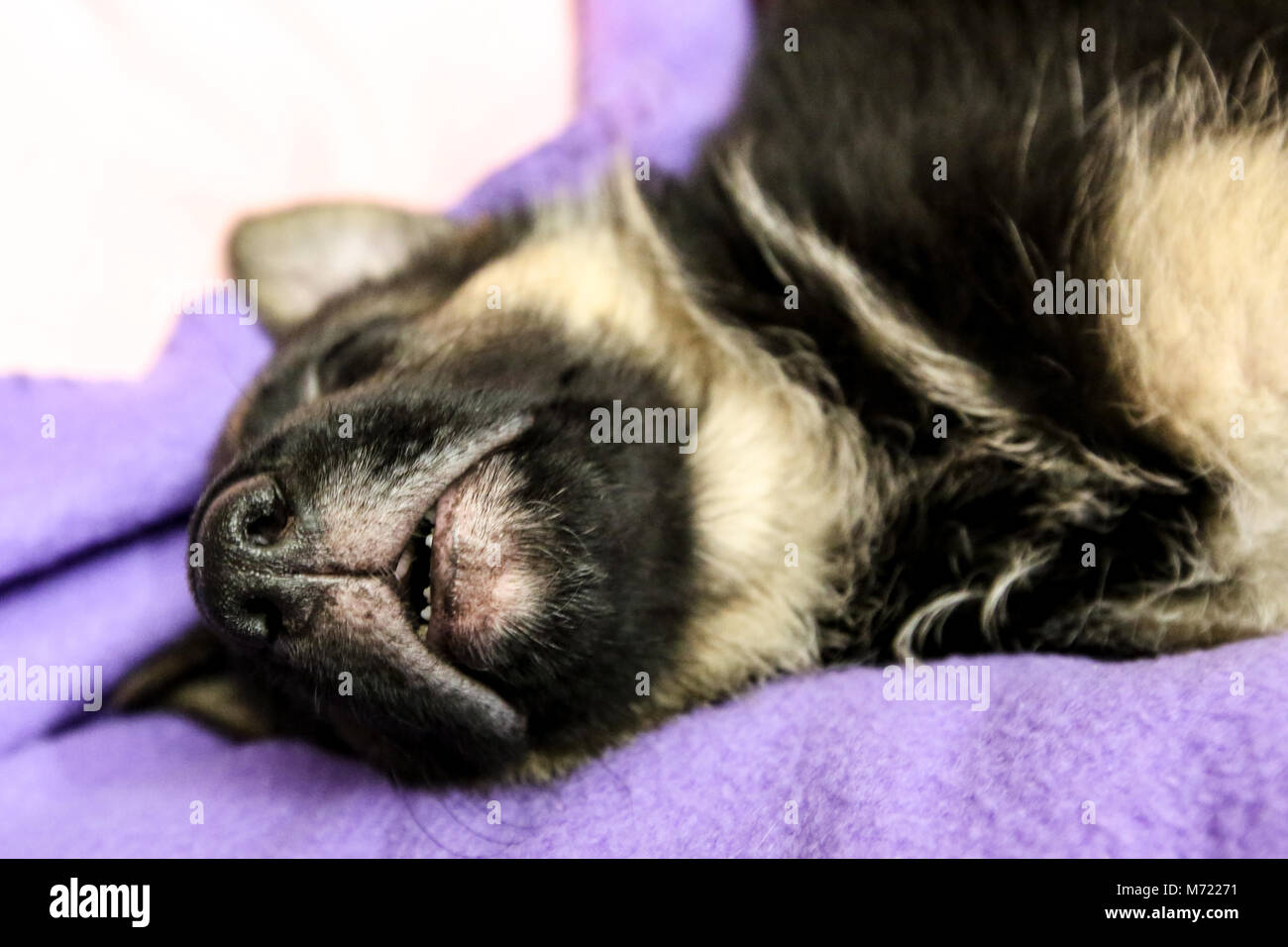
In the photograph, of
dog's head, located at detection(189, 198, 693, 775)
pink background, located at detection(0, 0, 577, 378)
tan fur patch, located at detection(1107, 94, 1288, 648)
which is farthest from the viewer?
pink background, located at detection(0, 0, 577, 378)

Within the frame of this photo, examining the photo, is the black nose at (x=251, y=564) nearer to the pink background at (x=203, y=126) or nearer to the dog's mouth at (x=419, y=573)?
the dog's mouth at (x=419, y=573)

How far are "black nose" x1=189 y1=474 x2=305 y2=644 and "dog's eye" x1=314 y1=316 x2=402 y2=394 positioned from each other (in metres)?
0.39

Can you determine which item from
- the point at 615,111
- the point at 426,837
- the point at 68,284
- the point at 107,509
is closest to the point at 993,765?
the point at 426,837

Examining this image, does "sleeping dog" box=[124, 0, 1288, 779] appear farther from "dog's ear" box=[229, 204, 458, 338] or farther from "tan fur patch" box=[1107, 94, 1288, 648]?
"dog's ear" box=[229, 204, 458, 338]

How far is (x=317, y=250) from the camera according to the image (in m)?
2.16

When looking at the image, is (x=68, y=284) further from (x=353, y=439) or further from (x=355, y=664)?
(x=355, y=664)

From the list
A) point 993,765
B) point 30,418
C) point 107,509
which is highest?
point 30,418

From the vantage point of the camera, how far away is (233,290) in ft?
7.41

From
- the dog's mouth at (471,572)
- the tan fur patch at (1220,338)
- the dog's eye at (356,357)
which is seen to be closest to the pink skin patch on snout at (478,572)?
the dog's mouth at (471,572)

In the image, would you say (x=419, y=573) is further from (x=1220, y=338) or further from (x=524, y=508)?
(x=1220, y=338)

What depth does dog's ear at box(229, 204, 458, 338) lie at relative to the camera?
2150 mm

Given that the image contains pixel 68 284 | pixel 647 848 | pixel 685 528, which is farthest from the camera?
pixel 68 284

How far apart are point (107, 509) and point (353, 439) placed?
0.88 metres

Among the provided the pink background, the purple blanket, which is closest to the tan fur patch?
the purple blanket
